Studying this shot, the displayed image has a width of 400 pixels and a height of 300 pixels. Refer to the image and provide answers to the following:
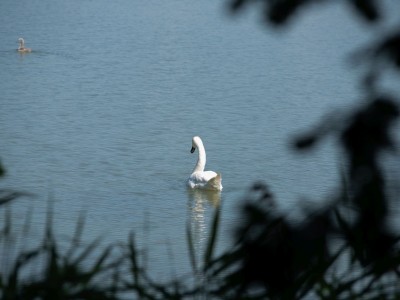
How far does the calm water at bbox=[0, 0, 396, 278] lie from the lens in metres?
10.7

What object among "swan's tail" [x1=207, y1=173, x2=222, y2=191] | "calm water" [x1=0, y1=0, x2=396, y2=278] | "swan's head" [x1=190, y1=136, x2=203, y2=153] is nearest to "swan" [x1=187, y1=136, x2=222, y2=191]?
"swan's tail" [x1=207, y1=173, x2=222, y2=191]

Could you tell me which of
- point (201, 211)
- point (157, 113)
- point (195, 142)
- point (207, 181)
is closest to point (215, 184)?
point (207, 181)

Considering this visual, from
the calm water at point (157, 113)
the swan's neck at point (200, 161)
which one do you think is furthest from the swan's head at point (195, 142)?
the calm water at point (157, 113)

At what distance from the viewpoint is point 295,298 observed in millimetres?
3221

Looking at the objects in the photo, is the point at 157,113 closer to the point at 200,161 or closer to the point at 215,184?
the point at 200,161

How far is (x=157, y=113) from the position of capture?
1548 centimetres

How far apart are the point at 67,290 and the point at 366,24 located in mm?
1186

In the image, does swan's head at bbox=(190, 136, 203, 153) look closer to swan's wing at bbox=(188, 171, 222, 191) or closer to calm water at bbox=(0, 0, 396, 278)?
calm water at bbox=(0, 0, 396, 278)

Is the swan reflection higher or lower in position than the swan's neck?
lower

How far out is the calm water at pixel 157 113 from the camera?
10664mm

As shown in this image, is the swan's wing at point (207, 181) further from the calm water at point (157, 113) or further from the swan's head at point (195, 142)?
the swan's head at point (195, 142)

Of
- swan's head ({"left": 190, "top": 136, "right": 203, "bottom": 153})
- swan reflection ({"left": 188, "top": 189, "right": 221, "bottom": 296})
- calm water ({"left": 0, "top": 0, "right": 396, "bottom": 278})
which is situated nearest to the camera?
swan reflection ({"left": 188, "top": 189, "right": 221, "bottom": 296})

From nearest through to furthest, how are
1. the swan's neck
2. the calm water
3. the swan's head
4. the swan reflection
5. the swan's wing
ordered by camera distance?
1. the swan reflection
2. the calm water
3. the swan's wing
4. the swan's neck
5. the swan's head

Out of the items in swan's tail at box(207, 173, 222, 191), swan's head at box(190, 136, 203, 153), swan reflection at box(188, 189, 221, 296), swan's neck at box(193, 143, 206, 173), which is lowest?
swan reflection at box(188, 189, 221, 296)
